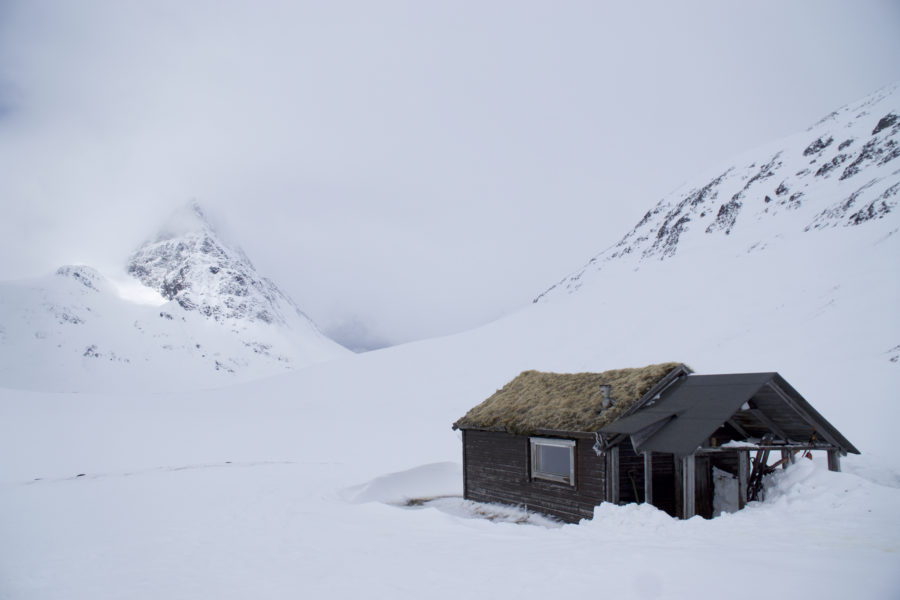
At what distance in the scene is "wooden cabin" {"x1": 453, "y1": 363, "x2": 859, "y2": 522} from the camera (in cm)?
1187

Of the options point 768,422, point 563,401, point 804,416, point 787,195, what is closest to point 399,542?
point 563,401

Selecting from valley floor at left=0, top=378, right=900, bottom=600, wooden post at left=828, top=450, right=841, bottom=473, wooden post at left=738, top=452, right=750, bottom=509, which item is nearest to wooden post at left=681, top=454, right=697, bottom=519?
valley floor at left=0, top=378, right=900, bottom=600

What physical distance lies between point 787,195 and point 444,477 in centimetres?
7856

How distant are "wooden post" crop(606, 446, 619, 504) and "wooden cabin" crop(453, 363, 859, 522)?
22mm

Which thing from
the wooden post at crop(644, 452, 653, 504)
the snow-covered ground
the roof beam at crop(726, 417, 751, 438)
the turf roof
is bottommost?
the snow-covered ground

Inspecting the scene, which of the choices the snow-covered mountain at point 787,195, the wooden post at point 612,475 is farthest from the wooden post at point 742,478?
the snow-covered mountain at point 787,195

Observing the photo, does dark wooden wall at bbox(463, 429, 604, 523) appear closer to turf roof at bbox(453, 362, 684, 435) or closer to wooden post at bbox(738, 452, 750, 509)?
turf roof at bbox(453, 362, 684, 435)

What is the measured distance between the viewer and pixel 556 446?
14773 mm

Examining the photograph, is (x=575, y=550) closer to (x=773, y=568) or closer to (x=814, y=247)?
(x=773, y=568)

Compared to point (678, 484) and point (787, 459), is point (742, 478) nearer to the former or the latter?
point (678, 484)

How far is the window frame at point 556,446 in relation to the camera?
1383 centimetres

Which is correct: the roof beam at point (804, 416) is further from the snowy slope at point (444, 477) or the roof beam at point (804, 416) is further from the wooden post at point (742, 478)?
the wooden post at point (742, 478)

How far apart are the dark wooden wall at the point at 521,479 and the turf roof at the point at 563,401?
0.52m

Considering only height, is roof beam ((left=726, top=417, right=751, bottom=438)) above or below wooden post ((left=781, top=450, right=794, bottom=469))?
above
